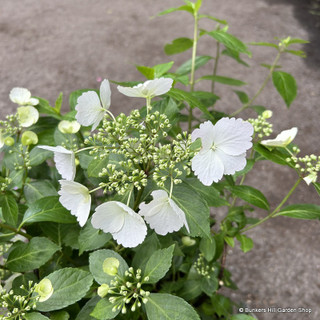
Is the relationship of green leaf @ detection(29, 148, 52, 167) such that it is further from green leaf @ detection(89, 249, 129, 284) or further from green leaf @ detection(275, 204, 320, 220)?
green leaf @ detection(275, 204, 320, 220)

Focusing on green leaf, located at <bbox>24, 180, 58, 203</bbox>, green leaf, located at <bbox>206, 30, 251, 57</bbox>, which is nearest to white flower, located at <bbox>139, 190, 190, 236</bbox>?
green leaf, located at <bbox>24, 180, 58, 203</bbox>

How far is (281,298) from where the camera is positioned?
4.99 feet

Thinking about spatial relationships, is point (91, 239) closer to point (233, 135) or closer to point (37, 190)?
point (37, 190)

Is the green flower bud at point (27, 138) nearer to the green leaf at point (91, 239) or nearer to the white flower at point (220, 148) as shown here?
the green leaf at point (91, 239)

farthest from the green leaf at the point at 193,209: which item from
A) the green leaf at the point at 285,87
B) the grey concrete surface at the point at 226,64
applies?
the grey concrete surface at the point at 226,64

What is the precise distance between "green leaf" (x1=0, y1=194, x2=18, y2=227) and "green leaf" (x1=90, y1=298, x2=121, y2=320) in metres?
0.24

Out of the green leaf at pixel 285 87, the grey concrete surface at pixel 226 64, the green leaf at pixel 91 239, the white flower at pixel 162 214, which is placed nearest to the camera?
the white flower at pixel 162 214

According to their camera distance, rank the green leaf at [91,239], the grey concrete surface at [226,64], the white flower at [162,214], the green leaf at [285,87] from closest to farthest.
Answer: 1. the white flower at [162,214]
2. the green leaf at [91,239]
3. the green leaf at [285,87]
4. the grey concrete surface at [226,64]

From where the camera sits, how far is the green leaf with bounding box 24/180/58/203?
30.5 inches

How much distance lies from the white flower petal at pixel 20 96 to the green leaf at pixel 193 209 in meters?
0.46

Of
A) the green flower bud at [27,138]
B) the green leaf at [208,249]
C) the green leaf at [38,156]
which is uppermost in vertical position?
the green flower bud at [27,138]

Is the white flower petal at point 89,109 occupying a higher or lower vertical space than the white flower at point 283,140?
higher

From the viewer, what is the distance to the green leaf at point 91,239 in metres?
0.65

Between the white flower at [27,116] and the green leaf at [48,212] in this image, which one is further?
the white flower at [27,116]
